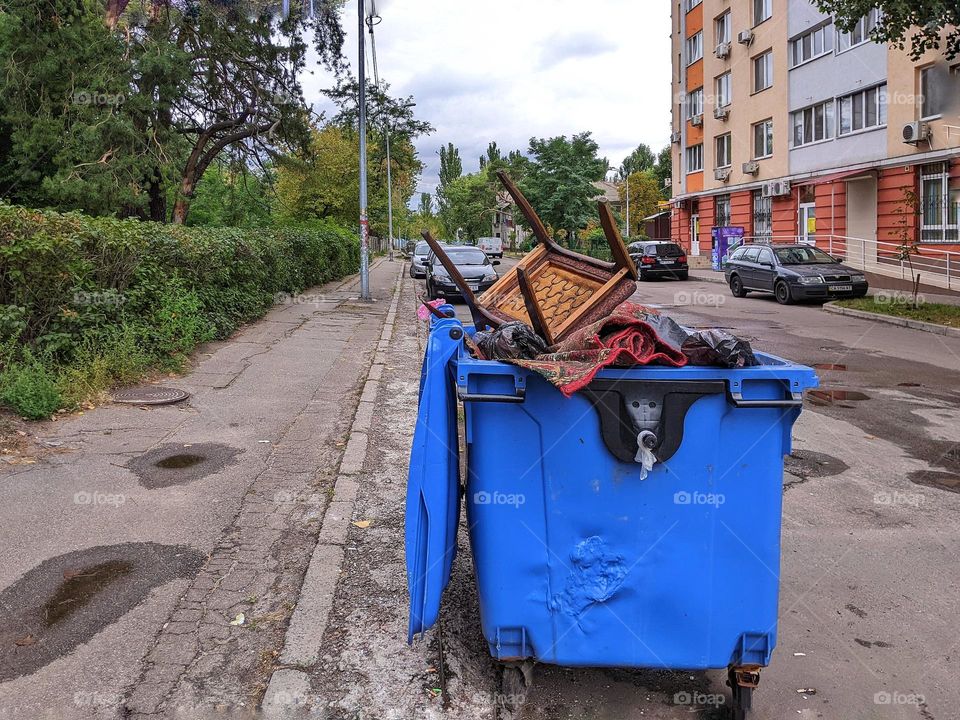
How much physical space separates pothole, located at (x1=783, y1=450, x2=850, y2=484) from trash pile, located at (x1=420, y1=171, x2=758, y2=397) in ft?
10.5

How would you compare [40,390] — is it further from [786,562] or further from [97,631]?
[786,562]

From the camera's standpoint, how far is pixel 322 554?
4.62 meters

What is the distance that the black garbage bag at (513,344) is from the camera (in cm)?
304

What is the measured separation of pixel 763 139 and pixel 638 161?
65705 mm

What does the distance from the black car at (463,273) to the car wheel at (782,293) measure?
24.1 feet

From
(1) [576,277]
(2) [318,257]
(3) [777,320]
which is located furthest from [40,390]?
(2) [318,257]

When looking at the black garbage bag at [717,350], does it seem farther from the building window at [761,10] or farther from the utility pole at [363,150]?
the building window at [761,10]

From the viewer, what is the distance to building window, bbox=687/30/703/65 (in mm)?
41531

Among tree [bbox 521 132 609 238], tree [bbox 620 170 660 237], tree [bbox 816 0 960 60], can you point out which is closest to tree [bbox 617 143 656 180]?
tree [bbox 620 170 660 237]

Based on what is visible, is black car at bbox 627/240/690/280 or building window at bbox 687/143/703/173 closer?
black car at bbox 627/240/690/280

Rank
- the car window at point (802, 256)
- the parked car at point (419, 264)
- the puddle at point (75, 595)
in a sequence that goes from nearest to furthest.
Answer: the puddle at point (75, 595) < the car window at point (802, 256) < the parked car at point (419, 264)

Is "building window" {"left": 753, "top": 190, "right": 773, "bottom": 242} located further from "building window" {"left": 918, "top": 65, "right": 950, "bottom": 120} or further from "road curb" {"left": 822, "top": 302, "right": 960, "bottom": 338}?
"road curb" {"left": 822, "top": 302, "right": 960, "bottom": 338}

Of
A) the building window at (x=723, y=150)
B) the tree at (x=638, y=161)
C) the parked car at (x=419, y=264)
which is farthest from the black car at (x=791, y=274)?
the tree at (x=638, y=161)

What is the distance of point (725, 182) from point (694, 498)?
38438 millimetres
